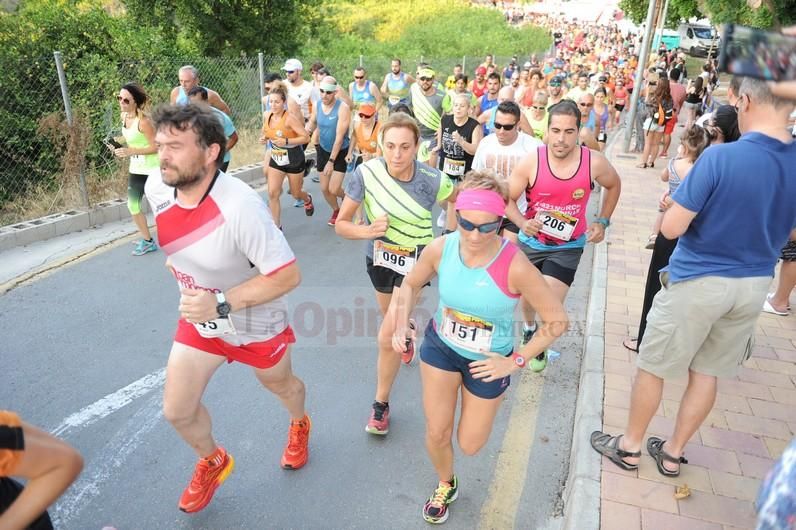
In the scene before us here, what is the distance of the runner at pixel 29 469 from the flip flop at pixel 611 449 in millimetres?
2560

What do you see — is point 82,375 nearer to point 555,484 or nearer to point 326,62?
point 555,484

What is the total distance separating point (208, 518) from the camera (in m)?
2.86

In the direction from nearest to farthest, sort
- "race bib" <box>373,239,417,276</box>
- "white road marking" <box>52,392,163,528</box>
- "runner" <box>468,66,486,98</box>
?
1. "white road marking" <box>52,392,163,528</box>
2. "race bib" <box>373,239,417,276</box>
3. "runner" <box>468,66,486,98</box>

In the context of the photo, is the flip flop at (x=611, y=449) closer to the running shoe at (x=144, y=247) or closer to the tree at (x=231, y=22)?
the running shoe at (x=144, y=247)

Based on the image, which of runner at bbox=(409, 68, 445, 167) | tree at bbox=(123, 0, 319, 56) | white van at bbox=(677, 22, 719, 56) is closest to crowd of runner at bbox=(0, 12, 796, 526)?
runner at bbox=(409, 68, 445, 167)

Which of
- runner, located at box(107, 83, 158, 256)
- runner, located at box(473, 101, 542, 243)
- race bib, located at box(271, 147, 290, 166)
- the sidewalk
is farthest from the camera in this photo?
race bib, located at box(271, 147, 290, 166)

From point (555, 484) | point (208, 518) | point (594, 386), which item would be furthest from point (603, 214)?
point (208, 518)

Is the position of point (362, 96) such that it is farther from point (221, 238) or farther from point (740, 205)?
point (740, 205)

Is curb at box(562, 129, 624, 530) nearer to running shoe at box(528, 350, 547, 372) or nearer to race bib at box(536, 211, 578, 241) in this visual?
running shoe at box(528, 350, 547, 372)

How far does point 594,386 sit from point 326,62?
1391 centimetres

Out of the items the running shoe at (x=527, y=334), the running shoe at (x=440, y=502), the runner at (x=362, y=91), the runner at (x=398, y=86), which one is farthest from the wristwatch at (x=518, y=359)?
the runner at (x=398, y=86)

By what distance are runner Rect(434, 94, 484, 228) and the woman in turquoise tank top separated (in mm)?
3734

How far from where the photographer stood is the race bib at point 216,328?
2628mm

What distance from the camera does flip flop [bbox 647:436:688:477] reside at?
119 inches
